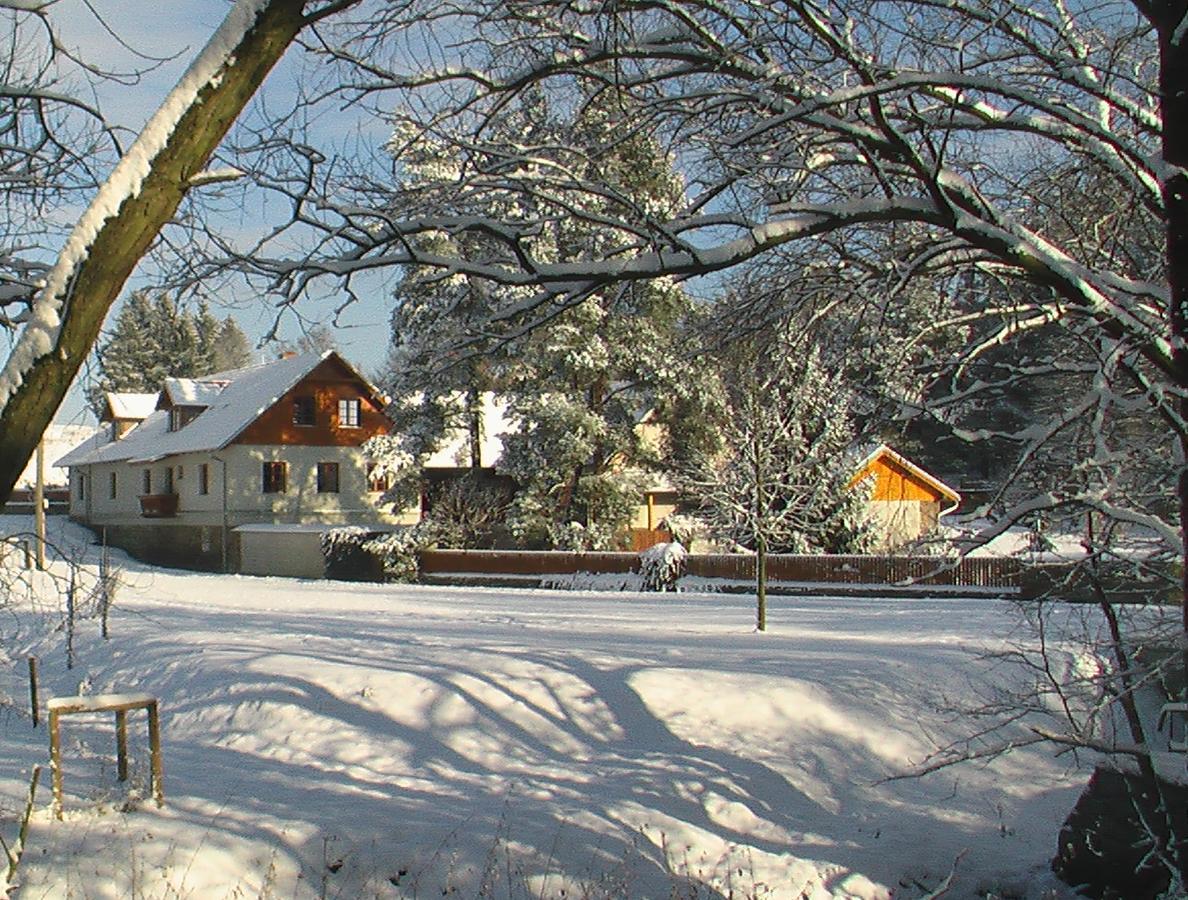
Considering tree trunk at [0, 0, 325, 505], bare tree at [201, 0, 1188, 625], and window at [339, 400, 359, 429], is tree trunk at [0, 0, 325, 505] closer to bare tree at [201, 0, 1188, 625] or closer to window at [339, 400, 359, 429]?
bare tree at [201, 0, 1188, 625]

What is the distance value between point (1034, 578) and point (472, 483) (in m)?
18.6

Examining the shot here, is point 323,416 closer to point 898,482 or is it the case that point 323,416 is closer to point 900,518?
point 898,482

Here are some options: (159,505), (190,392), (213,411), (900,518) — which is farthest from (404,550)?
(190,392)

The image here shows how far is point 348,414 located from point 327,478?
2.72 m

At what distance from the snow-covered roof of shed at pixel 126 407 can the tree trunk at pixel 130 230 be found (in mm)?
53493

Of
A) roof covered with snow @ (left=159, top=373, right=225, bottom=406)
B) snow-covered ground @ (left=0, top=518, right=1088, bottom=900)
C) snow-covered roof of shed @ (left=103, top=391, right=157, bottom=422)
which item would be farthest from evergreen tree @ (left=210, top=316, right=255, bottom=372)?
snow-covered ground @ (left=0, top=518, right=1088, bottom=900)

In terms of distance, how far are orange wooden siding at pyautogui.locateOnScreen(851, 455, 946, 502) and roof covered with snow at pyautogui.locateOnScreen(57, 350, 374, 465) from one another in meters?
19.8

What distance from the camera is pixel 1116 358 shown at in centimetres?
590

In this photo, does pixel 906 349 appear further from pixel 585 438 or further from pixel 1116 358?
pixel 585 438

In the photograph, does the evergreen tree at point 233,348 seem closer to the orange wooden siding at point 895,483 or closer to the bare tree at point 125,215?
the orange wooden siding at point 895,483

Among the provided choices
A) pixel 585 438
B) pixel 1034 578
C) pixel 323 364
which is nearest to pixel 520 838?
pixel 1034 578

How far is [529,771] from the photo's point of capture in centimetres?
1086

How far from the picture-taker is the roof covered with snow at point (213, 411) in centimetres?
4350

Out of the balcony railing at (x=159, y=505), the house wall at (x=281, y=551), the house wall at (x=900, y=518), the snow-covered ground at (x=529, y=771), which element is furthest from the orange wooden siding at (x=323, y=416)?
the snow-covered ground at (x=529, y=771)
